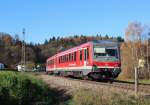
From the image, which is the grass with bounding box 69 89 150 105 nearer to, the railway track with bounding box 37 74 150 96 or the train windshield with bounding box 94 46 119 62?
the railway track with bounding box 37 74 150 96

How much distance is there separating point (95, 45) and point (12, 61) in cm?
9475

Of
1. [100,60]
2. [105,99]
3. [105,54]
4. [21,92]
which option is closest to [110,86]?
[21,92]

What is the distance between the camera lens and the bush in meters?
23.1

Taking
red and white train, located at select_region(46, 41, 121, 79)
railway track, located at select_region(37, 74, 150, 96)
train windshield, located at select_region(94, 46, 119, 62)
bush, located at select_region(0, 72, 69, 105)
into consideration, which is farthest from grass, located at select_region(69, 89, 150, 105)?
train windshield, located at select_region(94, 46, 119, 62)

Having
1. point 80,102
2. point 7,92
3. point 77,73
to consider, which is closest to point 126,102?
point 80,102

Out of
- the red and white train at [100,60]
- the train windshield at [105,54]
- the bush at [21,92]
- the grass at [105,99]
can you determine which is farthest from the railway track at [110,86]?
the train windshield at [105,54]

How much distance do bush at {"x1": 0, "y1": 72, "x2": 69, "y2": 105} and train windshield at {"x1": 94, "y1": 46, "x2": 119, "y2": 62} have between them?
8265 mm

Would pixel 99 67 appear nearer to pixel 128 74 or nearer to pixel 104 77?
pixel 104 77

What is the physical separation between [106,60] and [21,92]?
1072cm

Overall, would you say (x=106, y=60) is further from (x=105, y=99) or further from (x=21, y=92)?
(x=105, y=99)

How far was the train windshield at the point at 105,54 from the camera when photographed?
1307 inches

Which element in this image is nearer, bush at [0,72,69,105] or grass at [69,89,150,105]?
grass at [69,89,150,105]

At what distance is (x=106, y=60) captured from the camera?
33.2 metres

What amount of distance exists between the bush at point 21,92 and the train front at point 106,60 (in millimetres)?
7991
